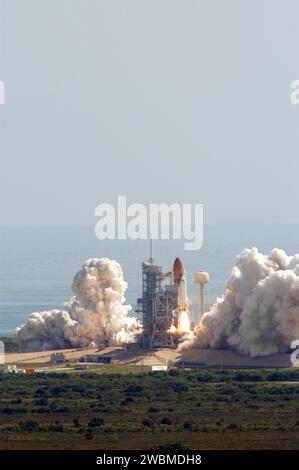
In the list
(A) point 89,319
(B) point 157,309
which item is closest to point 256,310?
(B) point 157,309

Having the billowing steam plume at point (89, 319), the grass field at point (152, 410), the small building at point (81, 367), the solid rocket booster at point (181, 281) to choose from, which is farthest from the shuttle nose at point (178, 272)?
the grass field at point (152, 410)

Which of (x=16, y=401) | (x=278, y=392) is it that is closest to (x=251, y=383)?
(x=278, y=392)

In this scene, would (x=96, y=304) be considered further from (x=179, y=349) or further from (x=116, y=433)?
(x=116, y=433)

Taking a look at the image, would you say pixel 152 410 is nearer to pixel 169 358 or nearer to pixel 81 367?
pixel 81 367

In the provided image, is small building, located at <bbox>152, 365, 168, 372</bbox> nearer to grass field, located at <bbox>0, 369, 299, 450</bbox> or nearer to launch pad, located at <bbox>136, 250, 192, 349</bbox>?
grass field, located at <bbox>0, 369, 299, 450</bbox>

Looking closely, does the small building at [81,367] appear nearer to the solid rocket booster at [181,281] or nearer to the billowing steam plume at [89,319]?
the solid rocket booster at [181,281]
